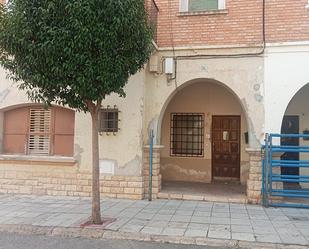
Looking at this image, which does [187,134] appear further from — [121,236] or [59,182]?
[121,236]

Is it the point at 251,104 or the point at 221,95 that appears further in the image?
the point at 221,95

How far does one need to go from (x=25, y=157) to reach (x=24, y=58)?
4012mm

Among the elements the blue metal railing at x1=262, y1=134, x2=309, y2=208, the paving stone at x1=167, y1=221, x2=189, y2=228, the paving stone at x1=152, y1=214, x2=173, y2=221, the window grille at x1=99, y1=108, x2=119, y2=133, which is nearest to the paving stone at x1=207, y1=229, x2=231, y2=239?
the paving stone at x1=167, y1=221, x2=189, y2=228

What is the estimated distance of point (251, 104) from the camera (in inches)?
323

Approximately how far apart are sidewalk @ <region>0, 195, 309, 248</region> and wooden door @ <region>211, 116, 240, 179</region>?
292cm

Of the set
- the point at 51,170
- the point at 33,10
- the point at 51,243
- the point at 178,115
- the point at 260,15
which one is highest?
the point at 260,15

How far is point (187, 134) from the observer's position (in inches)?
441

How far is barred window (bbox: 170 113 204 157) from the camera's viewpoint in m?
11.1

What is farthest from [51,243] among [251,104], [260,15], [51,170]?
[260,15]

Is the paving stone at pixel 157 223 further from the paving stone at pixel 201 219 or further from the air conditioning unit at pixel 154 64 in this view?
the air conditioning unit at pixel 154 64

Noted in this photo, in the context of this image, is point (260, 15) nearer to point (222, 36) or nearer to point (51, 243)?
point (222, 36)

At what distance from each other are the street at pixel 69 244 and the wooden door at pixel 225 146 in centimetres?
581

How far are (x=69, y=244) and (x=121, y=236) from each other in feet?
2.87

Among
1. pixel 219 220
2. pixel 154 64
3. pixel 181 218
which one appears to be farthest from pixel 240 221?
pixel 154 64
